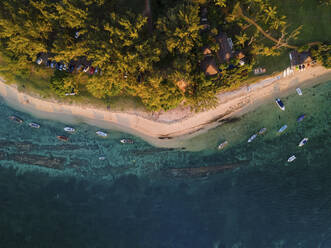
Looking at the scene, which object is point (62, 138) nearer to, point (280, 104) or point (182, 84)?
point (182, 84)

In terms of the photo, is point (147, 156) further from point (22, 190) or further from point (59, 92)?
point (22, 190)

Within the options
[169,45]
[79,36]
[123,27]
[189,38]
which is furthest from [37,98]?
[189,38]

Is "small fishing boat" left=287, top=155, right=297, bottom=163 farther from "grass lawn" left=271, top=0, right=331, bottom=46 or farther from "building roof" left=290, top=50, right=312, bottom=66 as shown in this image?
"grass lawn" left=271, top=0, right=331, bottom=46

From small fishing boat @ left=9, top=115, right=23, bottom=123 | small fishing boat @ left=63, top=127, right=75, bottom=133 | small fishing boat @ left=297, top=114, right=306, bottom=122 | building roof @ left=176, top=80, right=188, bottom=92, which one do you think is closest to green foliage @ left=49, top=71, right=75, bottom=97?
small fishing boat @ left=63, top=127, right=75, bottom=133

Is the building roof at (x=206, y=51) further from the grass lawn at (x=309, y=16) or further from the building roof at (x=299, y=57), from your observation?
the building roof at (x=299, y=57)

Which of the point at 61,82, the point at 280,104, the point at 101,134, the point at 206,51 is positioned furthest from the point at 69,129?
the point at 280,104

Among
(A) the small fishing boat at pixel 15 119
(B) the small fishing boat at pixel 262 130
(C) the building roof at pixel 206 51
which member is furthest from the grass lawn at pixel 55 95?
(B) the small fishing boat at pixel 262 130
